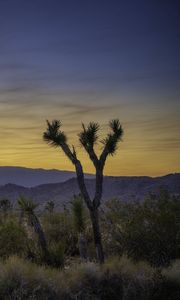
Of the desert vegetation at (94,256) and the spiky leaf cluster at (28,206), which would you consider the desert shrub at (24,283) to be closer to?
the desert vegetation at (94,256)

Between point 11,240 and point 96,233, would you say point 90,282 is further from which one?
point 11,240

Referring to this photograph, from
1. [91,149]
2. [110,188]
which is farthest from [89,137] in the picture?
[110,188]

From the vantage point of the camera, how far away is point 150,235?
15.5 meters

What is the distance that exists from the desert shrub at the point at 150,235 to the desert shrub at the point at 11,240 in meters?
3.12

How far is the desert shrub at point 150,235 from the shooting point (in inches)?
601

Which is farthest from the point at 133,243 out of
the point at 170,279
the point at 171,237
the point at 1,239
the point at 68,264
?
the point at 1,239

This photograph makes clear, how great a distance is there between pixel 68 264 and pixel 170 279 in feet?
16.0

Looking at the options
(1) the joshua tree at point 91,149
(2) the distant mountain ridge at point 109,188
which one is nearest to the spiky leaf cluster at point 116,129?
(1) the joshua tree at point 91,149

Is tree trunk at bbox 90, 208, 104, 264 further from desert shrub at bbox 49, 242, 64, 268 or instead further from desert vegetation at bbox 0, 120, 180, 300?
desert shrub at bbox 49, 242, 64, 268

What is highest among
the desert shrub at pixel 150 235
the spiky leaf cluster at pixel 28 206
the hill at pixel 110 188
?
the hill at pixel 110 188

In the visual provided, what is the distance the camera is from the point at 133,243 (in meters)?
15.6

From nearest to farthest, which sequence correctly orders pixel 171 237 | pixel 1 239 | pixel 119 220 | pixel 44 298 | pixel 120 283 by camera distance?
1. pixel 44 298
2. pixel 120 283
3. pixel 171 237
4. pixel 1 239
5. pixel 119 220

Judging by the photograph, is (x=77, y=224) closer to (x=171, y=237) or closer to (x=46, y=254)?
(x=46, y=254)

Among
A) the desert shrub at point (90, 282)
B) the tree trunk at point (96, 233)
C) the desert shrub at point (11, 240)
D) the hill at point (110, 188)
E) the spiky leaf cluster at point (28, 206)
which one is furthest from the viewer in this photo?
the hill at point (110, 188)
